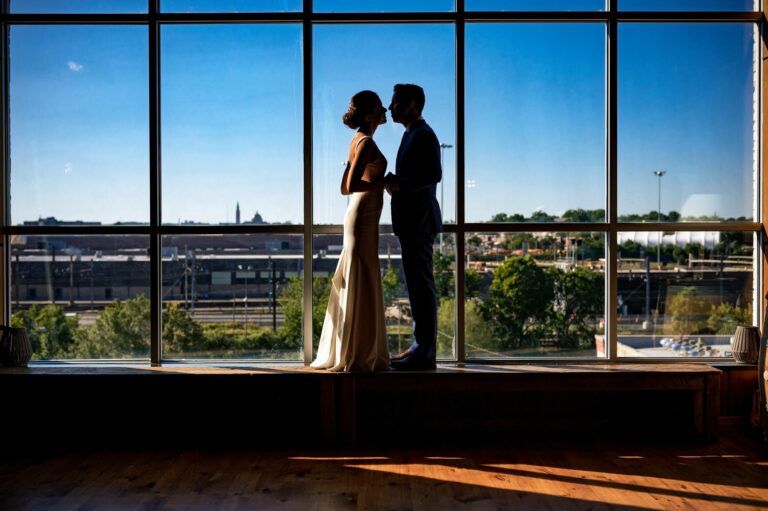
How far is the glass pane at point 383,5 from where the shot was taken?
186 inches

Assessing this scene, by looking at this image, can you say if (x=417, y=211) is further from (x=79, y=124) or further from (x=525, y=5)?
(x=79, y=124)

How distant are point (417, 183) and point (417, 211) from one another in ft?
0.57

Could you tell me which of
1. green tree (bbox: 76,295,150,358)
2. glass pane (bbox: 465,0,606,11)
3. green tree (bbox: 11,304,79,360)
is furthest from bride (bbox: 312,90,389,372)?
green tree (bbox: 11,304,79,360)

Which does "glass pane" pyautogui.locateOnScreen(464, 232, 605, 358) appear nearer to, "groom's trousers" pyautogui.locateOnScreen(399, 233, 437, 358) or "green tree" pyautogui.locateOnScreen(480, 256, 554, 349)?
"green tree" pyautogui.locateOnScreen(480, 256, 554, 349)

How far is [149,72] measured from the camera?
186 inches

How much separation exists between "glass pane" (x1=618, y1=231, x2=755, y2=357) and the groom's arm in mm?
1422

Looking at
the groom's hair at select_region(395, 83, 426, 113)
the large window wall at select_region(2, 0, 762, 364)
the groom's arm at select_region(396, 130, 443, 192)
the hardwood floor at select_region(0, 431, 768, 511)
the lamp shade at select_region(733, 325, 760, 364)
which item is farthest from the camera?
the large window wall at select_region(2, 0, 762, 364)

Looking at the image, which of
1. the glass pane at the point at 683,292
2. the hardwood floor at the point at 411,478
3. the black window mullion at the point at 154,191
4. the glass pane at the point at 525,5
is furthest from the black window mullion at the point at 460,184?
the black window mullion at the point at 154,191

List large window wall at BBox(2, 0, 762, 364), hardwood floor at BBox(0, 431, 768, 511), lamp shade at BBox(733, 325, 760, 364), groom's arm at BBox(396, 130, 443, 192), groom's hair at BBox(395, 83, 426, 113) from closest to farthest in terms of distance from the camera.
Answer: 1. hardwood floor at BBox(0, 431, 768, 511)
2. groom's arm at BBox(396, 130, 443, 192)
3. groom's hair at BBox(395, 83, 426, 113)
4. lamp shade at BBox(733, 325, 760, 364)
5. large window wall at BBox(2, 0, 762, 364)

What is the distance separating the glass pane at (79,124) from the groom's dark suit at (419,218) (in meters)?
1.69

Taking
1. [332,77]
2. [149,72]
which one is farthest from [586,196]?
[149,72]

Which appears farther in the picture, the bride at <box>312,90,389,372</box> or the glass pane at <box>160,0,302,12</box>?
the glass pane at <box>160,0,302,12</box>

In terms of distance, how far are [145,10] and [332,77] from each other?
1.27 m

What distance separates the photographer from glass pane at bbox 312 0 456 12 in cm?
473
